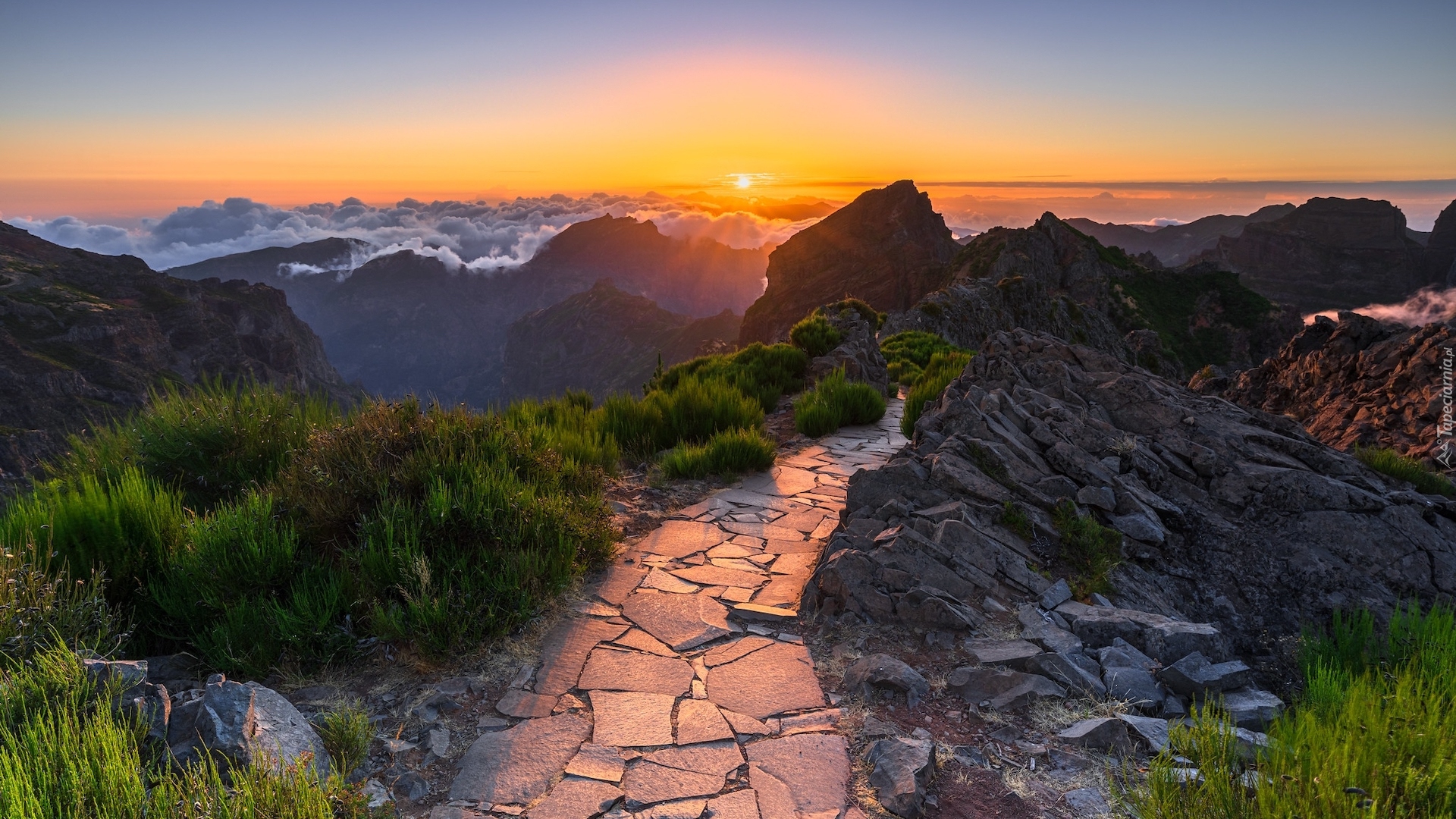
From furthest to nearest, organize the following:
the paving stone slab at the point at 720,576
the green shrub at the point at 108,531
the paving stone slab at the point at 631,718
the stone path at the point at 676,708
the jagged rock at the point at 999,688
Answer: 1. the paving stone slab at the point at 720,576
2. the green shrub at the point at 108,531
3. the jagged rock at the point at 999,688
4. the paving stone slab at the point at 631,718
5. the stone path at the point at 676,708

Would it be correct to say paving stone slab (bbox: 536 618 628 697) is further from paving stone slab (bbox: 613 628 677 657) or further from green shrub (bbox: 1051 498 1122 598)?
green shrub (bbox: 1051 498 1122 598)

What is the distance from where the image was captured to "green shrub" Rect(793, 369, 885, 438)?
9992mm

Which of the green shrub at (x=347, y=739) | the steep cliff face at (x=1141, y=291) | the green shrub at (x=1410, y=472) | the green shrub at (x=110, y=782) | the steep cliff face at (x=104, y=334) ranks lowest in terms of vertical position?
the steep cliff face at (x=104, y=334)

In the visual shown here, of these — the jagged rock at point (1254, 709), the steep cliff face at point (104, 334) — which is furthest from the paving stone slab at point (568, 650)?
the steep cliff face at point (104, 334)

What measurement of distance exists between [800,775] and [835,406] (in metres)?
7.53

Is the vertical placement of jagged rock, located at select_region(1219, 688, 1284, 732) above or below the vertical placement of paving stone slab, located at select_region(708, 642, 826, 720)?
above

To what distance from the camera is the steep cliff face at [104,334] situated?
76.6 m

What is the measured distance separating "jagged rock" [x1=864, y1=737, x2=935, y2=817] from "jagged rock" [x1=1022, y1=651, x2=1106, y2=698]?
2.97 feet

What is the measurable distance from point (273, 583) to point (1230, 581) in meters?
6.35

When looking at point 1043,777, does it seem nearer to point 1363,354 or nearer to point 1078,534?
point 1078,534

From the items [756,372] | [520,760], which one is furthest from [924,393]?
[520,760]

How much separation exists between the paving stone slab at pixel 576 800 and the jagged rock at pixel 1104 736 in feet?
6.85

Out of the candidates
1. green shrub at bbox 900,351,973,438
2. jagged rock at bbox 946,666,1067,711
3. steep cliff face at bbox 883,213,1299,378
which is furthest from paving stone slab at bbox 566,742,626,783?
steep cliff face at bbox 883,213,1299,378

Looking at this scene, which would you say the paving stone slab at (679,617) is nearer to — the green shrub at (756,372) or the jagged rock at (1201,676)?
the jagged rock at (1201,676)
